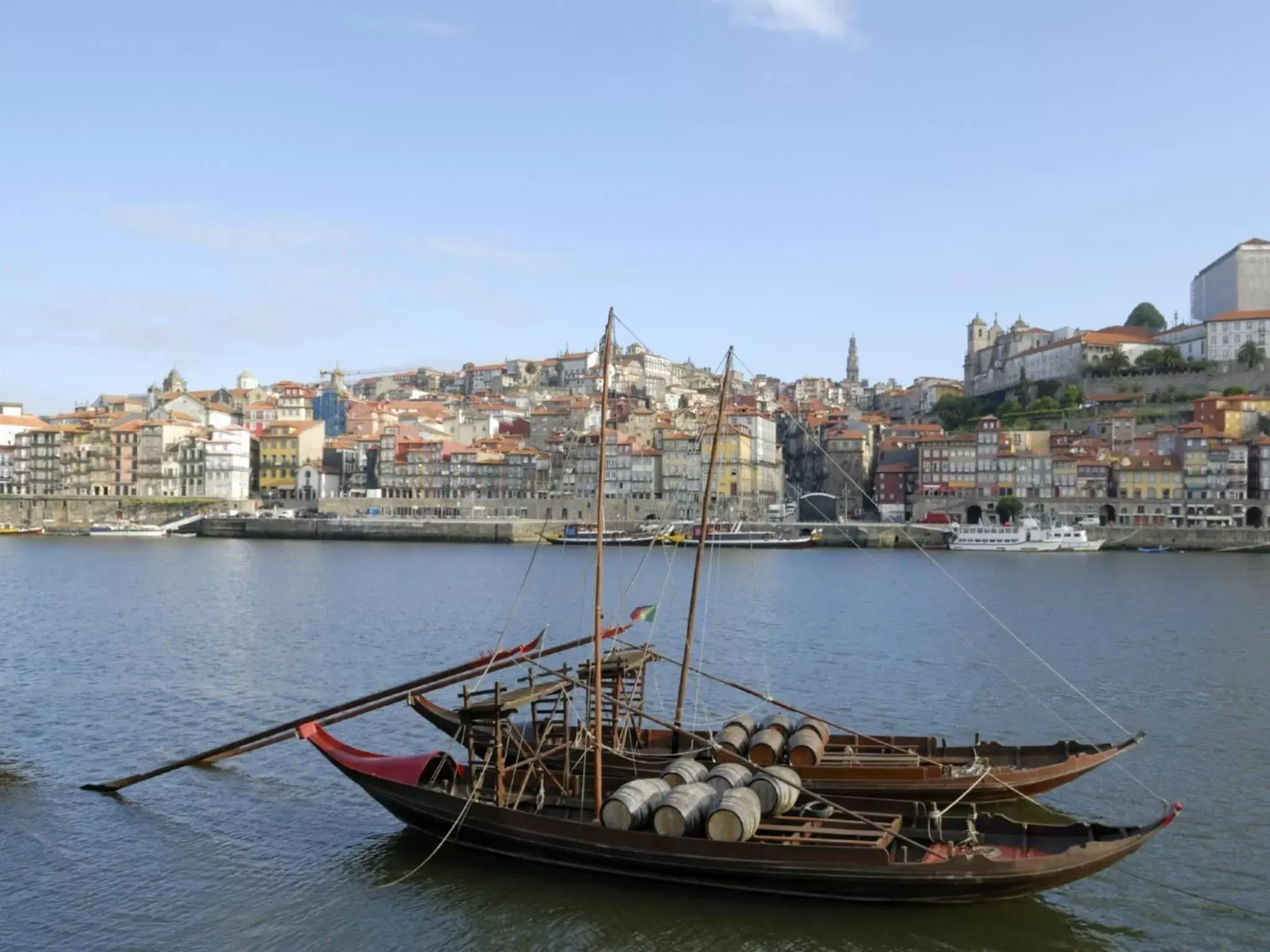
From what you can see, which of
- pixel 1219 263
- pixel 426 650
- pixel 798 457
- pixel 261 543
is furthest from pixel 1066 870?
pixel 1219 263

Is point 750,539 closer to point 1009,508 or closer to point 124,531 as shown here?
point 1009,508

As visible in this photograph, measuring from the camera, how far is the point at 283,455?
105938 mm

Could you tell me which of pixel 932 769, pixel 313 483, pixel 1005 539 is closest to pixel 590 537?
pixel 1005 539

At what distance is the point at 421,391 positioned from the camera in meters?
158

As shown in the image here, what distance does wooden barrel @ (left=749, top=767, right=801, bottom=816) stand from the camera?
13.0 meters

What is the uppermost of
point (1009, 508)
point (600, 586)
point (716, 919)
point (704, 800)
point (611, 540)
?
point (1009, 508)

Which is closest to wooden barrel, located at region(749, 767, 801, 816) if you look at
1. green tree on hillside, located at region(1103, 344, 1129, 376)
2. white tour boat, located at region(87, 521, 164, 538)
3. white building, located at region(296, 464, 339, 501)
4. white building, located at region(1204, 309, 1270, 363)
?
white tour boat, located at region(87, 521, 164, 538)

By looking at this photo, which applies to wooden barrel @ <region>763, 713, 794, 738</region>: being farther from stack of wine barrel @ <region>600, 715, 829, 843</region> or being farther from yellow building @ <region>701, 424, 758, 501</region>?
yellow building @ <region>701, 424, 758, 501</region>

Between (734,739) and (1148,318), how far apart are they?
141480 mm

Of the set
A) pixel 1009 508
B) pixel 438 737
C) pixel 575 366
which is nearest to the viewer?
pixel 438 737

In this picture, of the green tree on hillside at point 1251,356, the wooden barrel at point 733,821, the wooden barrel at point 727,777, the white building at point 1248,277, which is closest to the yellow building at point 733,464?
the green tree on hillside at point 1251,356

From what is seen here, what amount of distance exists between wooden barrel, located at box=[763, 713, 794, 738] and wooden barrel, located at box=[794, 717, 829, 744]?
0.35 feet

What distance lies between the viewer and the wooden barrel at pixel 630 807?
12852mm

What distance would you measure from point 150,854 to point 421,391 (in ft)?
480
